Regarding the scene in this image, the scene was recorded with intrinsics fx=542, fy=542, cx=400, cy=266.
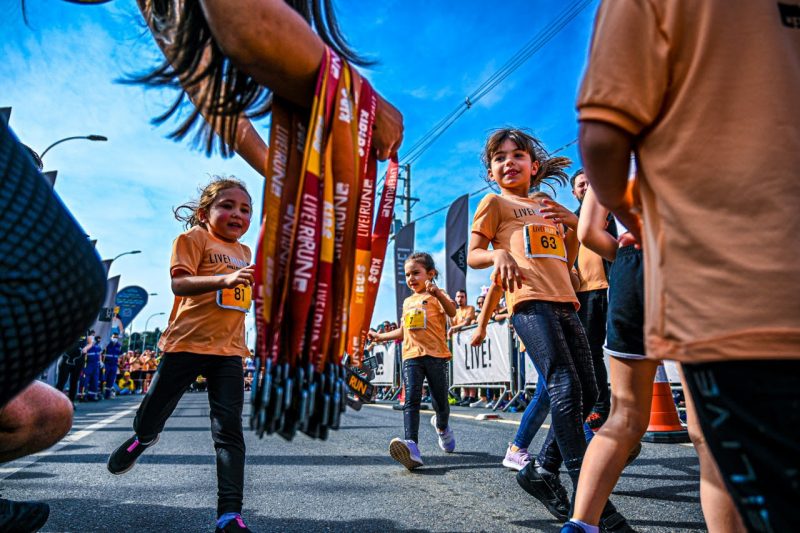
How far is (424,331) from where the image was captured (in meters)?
5.57

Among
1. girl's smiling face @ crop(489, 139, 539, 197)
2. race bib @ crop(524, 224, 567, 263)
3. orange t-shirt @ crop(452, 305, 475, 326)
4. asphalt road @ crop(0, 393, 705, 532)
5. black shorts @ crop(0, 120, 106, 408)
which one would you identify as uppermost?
orange t-shirt @ crop(452, 305, 475, 326)

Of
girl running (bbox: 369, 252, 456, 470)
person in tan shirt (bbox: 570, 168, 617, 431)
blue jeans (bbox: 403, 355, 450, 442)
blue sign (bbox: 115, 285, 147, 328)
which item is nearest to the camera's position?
person in tan shirt (bbox: 570, 168, 617, 431)

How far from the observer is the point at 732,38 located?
1.01 m

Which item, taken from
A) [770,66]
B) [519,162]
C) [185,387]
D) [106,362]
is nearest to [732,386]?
[770,66]

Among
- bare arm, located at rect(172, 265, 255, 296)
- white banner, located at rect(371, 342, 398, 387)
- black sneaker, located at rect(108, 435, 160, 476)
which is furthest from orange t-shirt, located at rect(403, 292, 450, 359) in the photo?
white banner, located at rect(371, 342, 398, 387)

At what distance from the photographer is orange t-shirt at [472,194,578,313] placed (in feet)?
10.0

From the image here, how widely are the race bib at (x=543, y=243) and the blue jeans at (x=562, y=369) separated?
33 centimetres

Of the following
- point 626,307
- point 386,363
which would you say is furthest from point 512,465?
point 386,363

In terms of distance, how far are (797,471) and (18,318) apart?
1.24 meters

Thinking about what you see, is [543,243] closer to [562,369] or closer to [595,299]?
[562,369]

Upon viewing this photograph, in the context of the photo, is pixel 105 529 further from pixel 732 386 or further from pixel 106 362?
pixel 106 362

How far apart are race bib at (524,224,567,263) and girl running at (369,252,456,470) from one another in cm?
219

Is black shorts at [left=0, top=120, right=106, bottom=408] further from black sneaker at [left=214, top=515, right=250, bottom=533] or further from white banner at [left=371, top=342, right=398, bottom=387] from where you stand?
white banner at [left=371, top=342, right=398, bottom=387]

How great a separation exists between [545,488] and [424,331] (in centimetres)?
271
